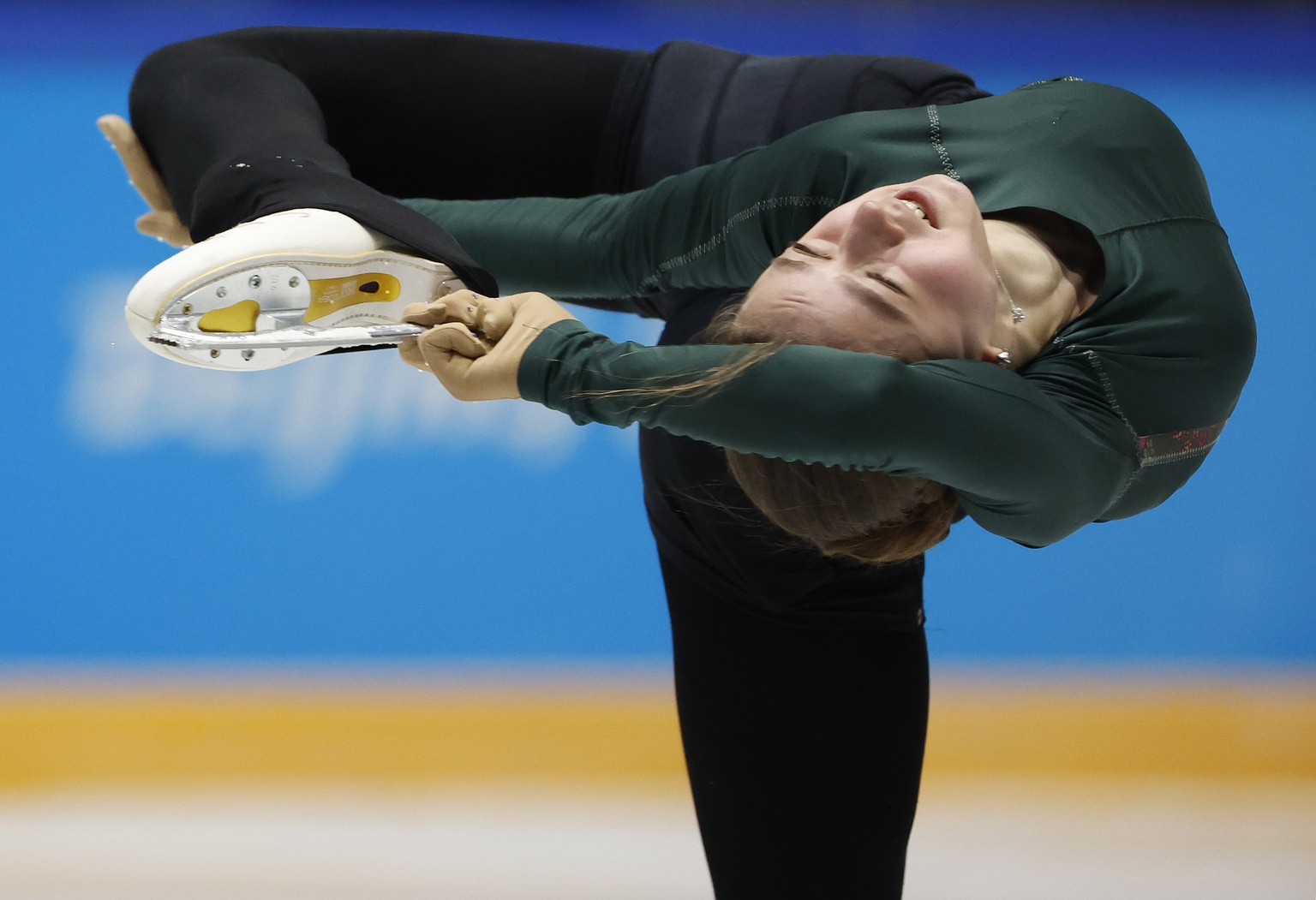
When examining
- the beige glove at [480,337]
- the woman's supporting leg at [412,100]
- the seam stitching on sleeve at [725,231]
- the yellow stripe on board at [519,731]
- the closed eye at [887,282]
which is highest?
the woman's supporting leg at [412,100]

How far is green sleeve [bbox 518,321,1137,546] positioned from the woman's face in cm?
4

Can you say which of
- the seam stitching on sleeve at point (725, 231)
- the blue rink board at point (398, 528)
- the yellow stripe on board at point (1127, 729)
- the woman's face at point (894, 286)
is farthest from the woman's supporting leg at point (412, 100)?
the yellow stripe on board at point (1127, 729)

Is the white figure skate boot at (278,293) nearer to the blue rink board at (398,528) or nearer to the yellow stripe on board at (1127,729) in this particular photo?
the blue rink board at (398,528)

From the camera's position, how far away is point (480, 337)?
35.1 inches

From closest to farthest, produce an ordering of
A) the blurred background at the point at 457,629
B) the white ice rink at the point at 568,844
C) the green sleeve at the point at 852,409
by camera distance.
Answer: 1. the green sleeve at the point at 852,409
2. the white ice rink at the point at 568,844
3. the blurred background at the point at 457,629

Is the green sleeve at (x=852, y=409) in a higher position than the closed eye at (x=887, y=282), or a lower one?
lower

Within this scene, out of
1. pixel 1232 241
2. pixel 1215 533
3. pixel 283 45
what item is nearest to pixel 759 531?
pixel 283 45

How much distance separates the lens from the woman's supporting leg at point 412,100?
1244 millimetres

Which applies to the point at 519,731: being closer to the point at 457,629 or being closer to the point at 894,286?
the point at 457,629

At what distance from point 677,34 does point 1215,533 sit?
1346mm

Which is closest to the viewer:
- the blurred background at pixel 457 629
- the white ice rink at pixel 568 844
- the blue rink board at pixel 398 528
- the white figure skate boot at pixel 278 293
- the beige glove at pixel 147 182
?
the white figure skate boot at pixel 278 293

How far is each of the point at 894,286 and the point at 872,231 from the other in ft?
0.14

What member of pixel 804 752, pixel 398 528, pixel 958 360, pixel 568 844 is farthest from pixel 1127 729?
pixel 958 360

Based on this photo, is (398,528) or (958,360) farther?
(398,528)
